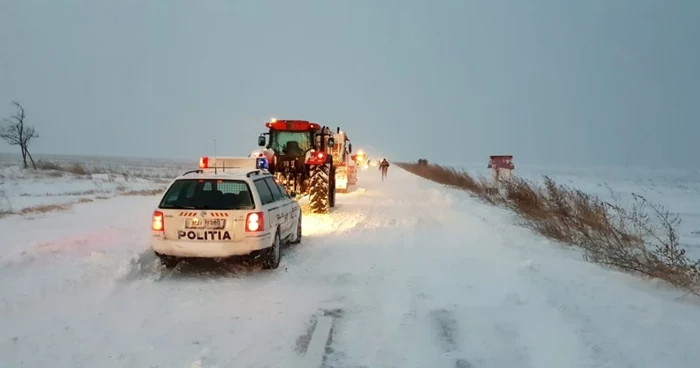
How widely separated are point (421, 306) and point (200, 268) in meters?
4.14

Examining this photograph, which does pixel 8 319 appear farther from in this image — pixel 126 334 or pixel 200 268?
pixel 200 268

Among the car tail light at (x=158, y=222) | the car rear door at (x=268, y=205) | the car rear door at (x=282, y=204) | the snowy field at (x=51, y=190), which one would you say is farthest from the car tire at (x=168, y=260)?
the snowy field at (x=51, y=190)

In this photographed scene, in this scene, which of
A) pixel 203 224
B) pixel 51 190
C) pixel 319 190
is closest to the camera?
pixel 203 224

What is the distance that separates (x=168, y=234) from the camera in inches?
346

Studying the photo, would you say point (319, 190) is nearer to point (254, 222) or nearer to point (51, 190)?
point (254, 222)

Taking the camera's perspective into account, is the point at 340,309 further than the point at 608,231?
No

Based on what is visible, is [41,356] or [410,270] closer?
[41,356]

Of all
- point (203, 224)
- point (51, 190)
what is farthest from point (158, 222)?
point (51, 190)

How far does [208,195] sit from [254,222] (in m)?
1.03

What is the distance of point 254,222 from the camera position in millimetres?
8867

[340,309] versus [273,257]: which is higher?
[273,257]

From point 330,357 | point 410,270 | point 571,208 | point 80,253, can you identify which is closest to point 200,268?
point 80,253

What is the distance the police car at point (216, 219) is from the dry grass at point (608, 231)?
5.32 metres

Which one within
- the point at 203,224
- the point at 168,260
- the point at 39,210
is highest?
the point at 203,224
